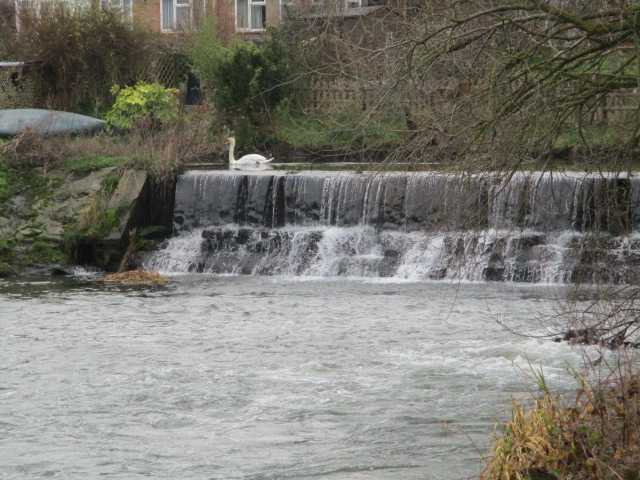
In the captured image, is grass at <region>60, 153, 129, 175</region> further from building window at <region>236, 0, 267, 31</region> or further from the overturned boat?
building window at <region>236, 0, 267, 31</region>

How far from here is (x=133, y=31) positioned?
2530 cm

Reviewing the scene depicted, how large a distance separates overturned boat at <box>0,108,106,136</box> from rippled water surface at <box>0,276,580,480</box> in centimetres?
654

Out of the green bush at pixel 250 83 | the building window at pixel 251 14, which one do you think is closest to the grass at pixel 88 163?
the green bush at pixel 250 83

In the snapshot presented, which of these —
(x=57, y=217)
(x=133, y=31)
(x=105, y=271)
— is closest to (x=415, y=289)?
(x=105, y=271)

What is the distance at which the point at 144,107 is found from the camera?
72.2 ft

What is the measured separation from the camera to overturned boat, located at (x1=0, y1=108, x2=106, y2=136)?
1945 centimetres

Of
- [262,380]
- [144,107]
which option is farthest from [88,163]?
[262,380]

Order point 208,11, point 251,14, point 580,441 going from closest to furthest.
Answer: point 580,441 → point 208,11 → point 251,14

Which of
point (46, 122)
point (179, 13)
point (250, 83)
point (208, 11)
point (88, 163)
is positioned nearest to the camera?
point (88, 163)

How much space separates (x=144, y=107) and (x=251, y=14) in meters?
10.1

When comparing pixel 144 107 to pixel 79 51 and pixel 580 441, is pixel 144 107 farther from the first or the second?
pixel 580 441

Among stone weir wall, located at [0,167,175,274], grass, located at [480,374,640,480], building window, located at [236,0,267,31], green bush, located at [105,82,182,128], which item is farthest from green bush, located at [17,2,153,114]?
grass, located at [480,374,640,480]

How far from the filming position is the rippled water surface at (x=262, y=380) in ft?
22.3

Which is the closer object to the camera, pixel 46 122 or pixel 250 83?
pixel 46 122
